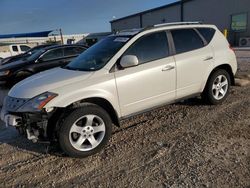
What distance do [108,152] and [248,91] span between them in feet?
14.1

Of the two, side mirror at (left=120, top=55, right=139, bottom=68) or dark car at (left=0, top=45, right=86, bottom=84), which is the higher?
side mirror at (left=120, top=55, right=139, bottom=68)

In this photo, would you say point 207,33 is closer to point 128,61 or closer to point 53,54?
point 128,61

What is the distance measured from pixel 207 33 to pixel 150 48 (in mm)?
1594

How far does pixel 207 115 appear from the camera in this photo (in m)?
4.91

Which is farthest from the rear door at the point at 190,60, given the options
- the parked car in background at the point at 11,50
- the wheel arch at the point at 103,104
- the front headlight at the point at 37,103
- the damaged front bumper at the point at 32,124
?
the parked car in background at the point at 11,50

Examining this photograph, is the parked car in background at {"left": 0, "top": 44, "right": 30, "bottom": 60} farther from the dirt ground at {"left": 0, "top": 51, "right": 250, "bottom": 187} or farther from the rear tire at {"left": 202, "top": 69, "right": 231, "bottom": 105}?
the rear tire at {"left": 202, "top": 69, "right": 231, "bottom": 105}

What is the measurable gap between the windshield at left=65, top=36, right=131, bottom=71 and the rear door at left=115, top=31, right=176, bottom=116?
10.3 inches

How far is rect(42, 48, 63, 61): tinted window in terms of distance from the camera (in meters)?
9.12

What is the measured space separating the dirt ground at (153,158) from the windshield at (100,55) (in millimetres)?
1263

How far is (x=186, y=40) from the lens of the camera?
491 cm

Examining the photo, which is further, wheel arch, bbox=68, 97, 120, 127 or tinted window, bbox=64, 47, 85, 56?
tinted window, bbox=64, 47, 85, 56

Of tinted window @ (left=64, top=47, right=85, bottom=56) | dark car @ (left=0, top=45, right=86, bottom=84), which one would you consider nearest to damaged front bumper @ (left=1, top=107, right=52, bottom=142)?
dark car @ (left=0, top=45, right=86, bottom=84)

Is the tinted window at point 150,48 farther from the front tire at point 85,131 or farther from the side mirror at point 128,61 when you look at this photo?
the front tire at point 85,131

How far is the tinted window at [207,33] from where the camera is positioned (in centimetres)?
518
